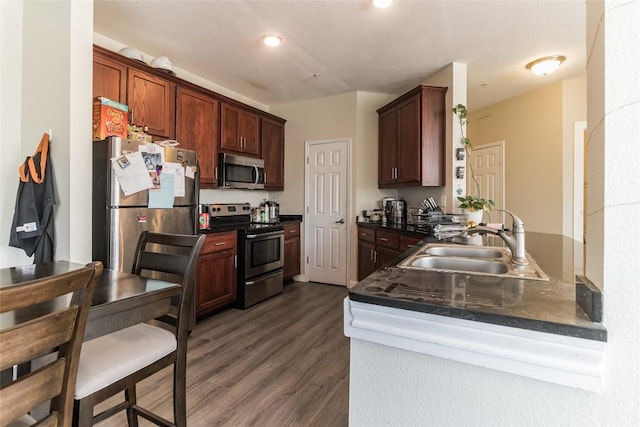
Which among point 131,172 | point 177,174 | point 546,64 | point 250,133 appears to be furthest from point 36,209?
point 546,64

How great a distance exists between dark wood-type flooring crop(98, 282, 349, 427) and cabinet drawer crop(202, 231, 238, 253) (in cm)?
68

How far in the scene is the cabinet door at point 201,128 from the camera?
3137 mm

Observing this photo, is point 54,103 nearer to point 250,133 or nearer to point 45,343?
point 45,343

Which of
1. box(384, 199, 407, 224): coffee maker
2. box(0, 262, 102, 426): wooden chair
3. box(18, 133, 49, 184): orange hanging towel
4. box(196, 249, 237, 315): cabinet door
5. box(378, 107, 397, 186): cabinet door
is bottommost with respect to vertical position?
box(196, 249, 237, 315): cabinet door

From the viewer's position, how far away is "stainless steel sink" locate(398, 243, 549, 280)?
48.2 inches

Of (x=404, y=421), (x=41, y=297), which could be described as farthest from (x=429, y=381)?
(x=41, y=297)

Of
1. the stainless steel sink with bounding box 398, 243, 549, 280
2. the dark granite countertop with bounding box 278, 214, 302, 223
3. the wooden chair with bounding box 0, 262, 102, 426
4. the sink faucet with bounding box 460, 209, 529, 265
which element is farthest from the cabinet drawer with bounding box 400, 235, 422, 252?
the wooden chair with bounding box 0, 262, 102, 426

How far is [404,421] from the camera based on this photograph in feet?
2.73

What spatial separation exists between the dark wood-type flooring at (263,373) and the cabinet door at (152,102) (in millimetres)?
1855

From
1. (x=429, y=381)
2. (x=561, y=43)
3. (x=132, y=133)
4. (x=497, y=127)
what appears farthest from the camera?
(x=497, y=127)

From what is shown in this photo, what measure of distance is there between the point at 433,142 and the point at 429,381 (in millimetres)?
3100

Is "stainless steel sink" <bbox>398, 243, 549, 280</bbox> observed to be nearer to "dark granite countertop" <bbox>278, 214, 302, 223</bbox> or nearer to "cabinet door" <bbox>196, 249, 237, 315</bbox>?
"cabinet door" <bbox>196, 249, 237, 315</bbox>

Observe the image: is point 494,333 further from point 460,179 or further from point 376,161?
point 376,161

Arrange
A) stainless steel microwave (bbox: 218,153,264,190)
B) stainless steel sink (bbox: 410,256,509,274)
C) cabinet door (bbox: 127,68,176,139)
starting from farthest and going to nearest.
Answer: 1. stainless steel microwave (bbox: 218,153,264,190)
2. cabinet door (bbox: 127,68,176,139)
3. stainless steel sink (bbox: 410,256,509,274)
